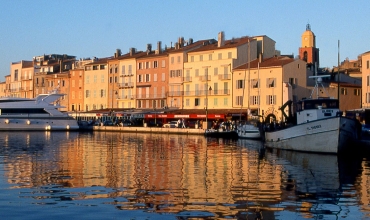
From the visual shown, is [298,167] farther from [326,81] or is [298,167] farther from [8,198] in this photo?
[326,81]

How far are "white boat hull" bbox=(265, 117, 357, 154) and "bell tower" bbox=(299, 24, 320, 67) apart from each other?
5821 centimetres

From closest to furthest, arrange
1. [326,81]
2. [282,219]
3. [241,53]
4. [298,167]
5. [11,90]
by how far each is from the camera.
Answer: [282,219] → [298,167] → [326,81] → [241,53] → [11,90]

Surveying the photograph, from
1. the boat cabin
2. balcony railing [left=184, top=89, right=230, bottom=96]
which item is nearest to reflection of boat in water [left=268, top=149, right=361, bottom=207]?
the boat cabin

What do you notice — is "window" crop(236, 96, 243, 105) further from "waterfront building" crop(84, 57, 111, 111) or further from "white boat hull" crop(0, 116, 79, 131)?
"waterfront building" crop(84, 57, 111, 111)

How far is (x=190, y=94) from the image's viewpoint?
8969cm

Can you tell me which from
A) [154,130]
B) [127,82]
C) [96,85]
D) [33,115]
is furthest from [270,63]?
[96,85]

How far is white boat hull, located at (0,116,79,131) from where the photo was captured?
85.8m

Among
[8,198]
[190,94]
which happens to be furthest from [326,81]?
[8,198]

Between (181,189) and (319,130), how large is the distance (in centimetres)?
2038

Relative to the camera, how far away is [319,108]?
133ft

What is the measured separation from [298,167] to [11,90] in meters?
113

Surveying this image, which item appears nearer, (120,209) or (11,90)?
(120,209)

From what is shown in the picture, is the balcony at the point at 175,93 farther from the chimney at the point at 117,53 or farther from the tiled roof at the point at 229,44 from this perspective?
the chimney at the point at 117,53

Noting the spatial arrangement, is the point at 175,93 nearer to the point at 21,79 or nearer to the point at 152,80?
the point at 152,80
